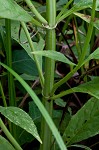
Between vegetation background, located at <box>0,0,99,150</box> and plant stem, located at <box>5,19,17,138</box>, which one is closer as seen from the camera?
vegetation background, located at <box>0,0,99,150</box>

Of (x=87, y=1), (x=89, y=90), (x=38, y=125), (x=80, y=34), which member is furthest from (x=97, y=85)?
(x=80, y=34)

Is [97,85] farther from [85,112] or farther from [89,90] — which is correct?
[85,112]

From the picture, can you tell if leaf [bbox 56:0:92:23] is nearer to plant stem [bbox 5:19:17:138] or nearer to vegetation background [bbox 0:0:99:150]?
vegetation background [bbox 0:0:99:150]

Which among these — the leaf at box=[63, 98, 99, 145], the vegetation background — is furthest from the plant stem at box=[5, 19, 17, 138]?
the leaf at box=[63, 98, 99, 145]

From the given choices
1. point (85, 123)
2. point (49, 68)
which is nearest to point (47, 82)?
point (49, 68)

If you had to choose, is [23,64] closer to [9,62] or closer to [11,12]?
[9,62]
